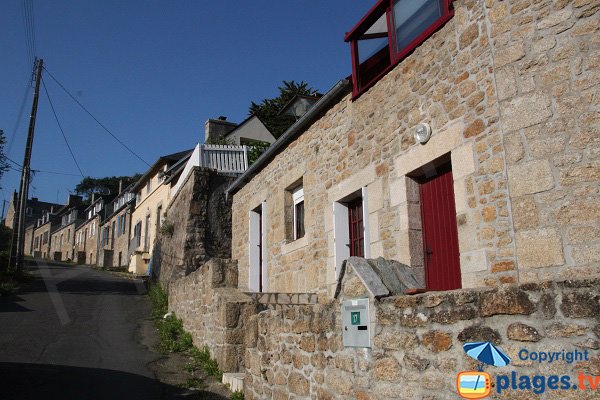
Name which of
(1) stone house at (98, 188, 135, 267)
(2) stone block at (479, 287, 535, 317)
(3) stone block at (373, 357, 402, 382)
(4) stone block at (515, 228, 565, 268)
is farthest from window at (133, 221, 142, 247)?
(2) stone block at (479, 287, 535, 317)

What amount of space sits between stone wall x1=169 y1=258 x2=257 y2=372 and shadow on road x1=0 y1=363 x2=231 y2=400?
2.94 ft

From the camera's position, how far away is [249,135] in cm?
2158

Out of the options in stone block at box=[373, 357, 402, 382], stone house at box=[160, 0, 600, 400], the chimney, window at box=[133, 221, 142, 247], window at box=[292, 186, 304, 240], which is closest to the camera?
stone house at box=[160, 0, 600, 400]

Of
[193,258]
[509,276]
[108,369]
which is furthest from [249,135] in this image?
[509,276]

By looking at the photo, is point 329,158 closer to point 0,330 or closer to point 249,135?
point 0,330

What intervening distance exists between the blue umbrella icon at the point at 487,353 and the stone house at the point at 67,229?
49.5 meters

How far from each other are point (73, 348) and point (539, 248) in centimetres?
764

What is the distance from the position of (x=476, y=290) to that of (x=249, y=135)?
19.2 meters

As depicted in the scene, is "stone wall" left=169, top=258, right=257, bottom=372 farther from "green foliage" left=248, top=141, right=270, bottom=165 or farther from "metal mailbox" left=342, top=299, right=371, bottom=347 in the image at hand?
"green foliage" left=248, top=141, right=270, bottom=165

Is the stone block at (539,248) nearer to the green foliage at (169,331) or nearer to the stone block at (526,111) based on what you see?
the stone block at (526,111)

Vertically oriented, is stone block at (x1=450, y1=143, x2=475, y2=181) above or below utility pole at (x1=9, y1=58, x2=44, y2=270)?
below

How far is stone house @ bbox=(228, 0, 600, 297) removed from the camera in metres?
4.36

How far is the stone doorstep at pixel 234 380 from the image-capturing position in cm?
642

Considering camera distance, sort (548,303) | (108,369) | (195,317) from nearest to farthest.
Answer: (548,303) → (108,369) → (195,317)
